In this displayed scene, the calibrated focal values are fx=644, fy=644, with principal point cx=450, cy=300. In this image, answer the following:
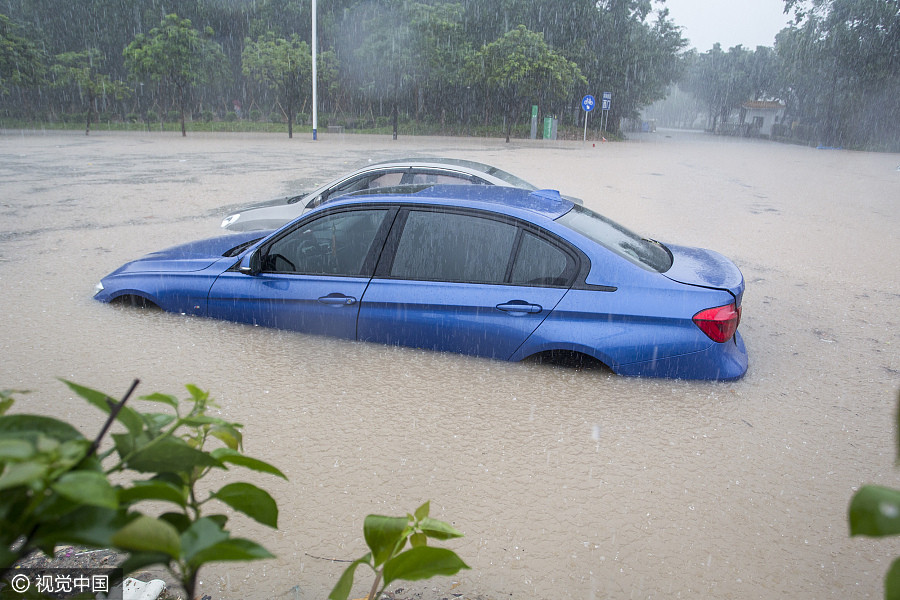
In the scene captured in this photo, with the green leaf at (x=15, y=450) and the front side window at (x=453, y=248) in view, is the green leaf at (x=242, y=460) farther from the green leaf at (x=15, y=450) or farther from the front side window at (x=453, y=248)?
the front side window at (x=453, y=248)

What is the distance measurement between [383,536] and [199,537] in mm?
472

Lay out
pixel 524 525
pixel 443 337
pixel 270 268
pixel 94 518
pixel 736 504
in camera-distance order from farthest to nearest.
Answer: pixel 270 268
pixel 443 337
pixel 736 504
pixel 524 525
pixel 94 518

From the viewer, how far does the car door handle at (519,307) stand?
457 cm

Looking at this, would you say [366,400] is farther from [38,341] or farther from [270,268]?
[38,341]

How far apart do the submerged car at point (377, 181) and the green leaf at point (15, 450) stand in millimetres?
→ 7390

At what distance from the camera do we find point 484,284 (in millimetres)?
4738

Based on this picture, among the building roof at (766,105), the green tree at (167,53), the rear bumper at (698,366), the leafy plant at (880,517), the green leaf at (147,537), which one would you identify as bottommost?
the rear bumper at (698,366)

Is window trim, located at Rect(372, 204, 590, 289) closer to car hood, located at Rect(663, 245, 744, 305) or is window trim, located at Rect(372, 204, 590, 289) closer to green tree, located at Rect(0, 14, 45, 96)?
car hood, located at Rect(663, 245, 744, 305)

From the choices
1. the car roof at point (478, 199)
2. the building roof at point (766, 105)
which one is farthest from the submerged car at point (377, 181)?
the building roof at point (766, 105)

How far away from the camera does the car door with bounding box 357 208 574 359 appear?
4641mm

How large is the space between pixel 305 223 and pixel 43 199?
975 cm

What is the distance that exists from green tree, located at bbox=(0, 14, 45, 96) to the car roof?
3856 cm

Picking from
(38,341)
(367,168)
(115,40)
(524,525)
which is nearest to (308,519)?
(524,525)

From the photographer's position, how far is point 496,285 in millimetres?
4703
